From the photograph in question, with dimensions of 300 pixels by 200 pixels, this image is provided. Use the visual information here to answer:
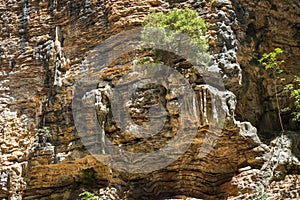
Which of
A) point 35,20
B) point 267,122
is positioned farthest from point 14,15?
point 267,122

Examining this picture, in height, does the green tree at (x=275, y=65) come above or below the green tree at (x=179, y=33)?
below

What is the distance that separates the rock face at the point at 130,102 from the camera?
12.1 meters

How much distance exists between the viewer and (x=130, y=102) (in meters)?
12.6

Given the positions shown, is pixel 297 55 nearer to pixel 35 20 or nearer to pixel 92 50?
pixel 92 50

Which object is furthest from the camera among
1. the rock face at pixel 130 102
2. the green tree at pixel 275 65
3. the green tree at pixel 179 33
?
the green tree at pixel 179 33

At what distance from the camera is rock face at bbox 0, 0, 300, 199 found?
1211 centimetres

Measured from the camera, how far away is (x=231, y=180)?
12008mm

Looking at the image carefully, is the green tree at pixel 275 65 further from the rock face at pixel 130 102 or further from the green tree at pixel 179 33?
the green tree at pixel 179 33

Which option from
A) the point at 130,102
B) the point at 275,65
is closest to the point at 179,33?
the point at 130,102

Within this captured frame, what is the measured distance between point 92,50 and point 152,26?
2.34 metres

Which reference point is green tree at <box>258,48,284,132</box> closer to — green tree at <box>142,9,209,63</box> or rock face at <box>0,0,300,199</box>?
rock face at <box>0,0,300,199</box>

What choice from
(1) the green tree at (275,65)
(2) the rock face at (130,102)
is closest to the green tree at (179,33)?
(2) the rock face at (130,102)

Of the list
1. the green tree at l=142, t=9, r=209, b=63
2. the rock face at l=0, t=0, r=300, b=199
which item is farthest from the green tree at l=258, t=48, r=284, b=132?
the green tree at l=142, t=9, r=209, b=63

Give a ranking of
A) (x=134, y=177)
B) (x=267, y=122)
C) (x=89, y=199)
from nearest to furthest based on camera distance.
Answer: (x=89, y=199)
(x=134, y=177)
(x=267, y=122)
